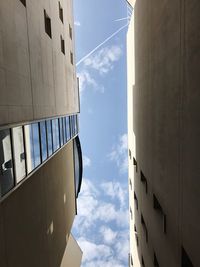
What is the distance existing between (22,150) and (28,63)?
158 inches

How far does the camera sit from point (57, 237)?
21906mm

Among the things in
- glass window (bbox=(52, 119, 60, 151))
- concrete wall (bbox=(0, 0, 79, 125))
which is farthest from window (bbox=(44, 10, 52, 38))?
glass window (bbox=(52, 119, 60, 151))

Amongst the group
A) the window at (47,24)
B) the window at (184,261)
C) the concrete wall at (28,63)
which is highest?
the window at (47,24)

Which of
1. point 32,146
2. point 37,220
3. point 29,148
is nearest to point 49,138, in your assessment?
point 32,146

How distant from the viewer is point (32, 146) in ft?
46.5

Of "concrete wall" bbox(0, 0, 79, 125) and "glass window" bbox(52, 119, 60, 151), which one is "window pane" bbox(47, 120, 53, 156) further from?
"glass window" bbox(52, 119, 60, 151)

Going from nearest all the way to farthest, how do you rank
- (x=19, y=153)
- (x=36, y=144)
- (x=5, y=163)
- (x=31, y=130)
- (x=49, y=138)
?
(x=5, y=163) → (x=19, y=153) → (x=31, y=130) → (x=36, y=144) → (x=49, y=138)

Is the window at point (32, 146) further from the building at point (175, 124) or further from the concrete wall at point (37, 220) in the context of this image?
the building at point (175, 124)

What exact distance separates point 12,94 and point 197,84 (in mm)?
6569

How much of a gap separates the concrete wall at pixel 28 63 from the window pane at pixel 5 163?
1.89ft

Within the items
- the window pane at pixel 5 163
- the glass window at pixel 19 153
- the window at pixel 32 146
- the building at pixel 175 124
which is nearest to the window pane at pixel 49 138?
the window at pixel 32 146

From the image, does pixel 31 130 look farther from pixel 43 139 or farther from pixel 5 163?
pixel 5 163

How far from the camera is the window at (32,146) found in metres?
13.4

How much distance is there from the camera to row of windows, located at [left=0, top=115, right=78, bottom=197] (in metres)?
10.2
